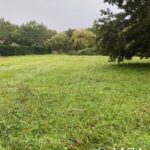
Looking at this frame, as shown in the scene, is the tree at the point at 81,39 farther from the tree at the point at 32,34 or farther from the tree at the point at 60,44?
the tree at the point at 32,34

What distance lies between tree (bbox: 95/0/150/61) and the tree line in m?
41.7

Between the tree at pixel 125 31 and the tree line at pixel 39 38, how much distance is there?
4171cm

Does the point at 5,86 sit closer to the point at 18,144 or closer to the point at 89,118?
the point at 89,118

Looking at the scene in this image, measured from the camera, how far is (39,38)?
77.1 meters

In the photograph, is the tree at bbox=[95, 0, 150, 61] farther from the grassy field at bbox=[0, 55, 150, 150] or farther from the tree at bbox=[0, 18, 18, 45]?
the tree at bbox=[0, 18, 18, 45]

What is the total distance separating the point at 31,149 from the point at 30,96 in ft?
Answer: 15.1

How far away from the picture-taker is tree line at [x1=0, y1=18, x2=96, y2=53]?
215 ft

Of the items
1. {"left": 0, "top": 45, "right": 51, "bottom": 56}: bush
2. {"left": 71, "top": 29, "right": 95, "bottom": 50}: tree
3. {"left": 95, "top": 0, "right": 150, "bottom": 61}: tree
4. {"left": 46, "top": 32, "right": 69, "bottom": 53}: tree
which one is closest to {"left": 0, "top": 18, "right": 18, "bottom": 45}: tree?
{"left": 46, "top": 32, "right": 69, "bottom": 53}: tree

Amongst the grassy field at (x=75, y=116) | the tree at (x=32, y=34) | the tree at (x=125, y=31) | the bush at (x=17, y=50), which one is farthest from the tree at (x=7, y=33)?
the grassy field at (x=75, y=116)

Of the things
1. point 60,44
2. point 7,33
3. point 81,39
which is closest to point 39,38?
point 7,33

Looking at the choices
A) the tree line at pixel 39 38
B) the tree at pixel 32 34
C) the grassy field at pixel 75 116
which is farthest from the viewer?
the tree at pixel 32 34

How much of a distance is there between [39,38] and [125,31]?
59.2 m

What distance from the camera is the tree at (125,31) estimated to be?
1869cm

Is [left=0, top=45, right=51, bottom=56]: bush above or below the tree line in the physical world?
below
